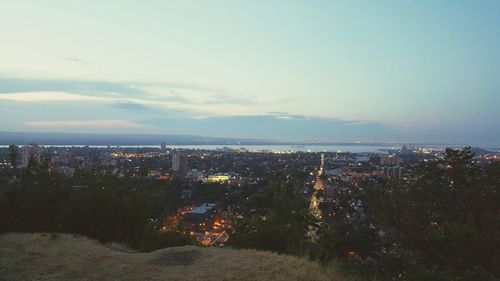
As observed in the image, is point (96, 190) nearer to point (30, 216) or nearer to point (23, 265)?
point (30, 216)

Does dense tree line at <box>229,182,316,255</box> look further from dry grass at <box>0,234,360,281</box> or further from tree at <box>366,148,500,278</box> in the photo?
tree at <box>366,148,500,278</box>

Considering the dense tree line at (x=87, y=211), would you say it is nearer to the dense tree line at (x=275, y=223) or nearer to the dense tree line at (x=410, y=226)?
the dense tree line at (x=275, y=223)

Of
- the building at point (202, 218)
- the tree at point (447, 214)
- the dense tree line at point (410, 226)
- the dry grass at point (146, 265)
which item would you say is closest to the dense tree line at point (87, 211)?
the dry grass at point (146, 265)

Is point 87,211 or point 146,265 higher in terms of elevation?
point 87,211

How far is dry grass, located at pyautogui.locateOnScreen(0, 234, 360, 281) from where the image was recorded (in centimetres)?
668

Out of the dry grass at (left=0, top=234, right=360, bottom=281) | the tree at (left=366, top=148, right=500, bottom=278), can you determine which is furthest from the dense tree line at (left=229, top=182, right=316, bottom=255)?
the tree at (left=366, top=148, right=500, bottom=278)

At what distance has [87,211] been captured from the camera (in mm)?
10734

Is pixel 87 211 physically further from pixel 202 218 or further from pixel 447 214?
pixel 202 218

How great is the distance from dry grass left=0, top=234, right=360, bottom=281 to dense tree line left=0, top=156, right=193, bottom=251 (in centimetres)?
183

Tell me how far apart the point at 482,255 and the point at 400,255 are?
127cm

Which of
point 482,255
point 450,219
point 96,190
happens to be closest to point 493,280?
point 482,255

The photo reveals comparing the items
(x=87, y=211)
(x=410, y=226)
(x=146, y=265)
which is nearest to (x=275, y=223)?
(x=410, y=226)

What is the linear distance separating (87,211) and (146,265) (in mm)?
4074

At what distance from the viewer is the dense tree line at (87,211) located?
10578 mm
